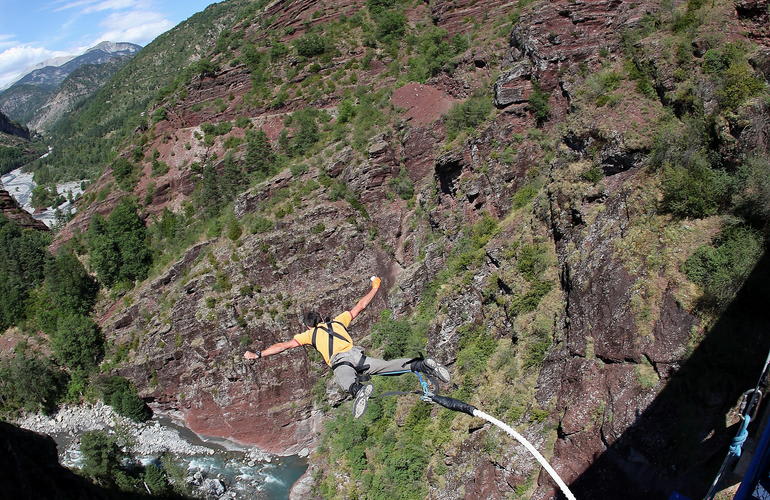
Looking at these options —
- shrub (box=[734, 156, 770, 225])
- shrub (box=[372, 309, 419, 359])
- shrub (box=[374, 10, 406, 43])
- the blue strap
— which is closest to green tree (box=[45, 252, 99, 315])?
shrub (box=[372, 309, 419, 359])

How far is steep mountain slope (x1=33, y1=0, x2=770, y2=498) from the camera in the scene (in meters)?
13.3

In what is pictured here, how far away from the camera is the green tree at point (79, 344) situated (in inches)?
1478

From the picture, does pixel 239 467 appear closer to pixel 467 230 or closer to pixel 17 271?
pixel 467 230

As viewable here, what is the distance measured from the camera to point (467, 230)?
2664cm

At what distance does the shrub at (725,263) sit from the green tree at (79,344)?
40.6m

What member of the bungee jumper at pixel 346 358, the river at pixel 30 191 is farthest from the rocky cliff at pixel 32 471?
the river at pixel 30 191

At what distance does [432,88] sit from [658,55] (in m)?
18.2

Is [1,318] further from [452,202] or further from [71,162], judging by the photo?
[71,162]

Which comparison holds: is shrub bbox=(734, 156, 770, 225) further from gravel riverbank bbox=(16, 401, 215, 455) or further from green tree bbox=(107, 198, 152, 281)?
green tree bbox=(107, 198, 152, 281)

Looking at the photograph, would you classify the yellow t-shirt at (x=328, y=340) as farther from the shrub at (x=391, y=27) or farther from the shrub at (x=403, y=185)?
the shrub at (x=391, y=27)

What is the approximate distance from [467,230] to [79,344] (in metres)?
32.1

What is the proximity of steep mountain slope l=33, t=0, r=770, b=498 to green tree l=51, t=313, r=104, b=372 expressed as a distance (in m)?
1.16

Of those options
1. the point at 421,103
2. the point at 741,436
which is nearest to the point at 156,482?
the point at 741,436

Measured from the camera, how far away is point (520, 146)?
1029 inches
